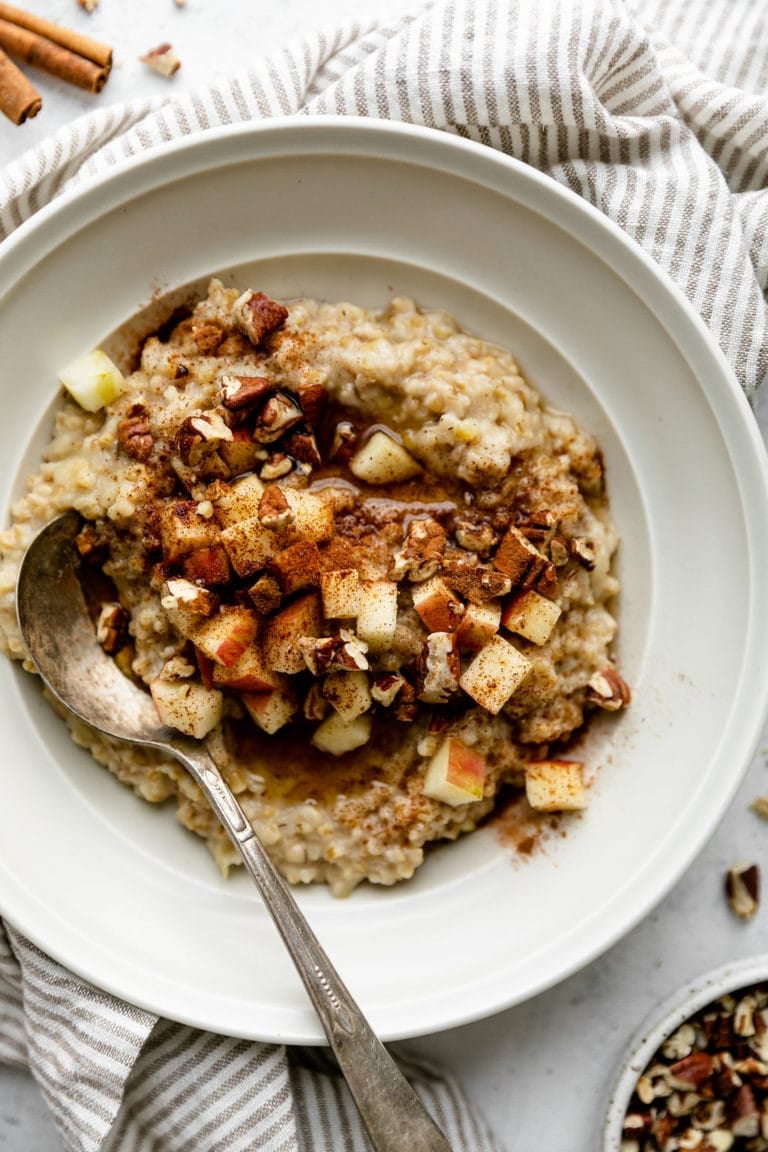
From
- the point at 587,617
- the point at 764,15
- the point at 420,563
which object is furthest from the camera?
the point at 764,15

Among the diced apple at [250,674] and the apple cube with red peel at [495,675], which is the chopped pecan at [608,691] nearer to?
the apple cube with red peel at [495,675]

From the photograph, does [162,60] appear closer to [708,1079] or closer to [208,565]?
[208,565]

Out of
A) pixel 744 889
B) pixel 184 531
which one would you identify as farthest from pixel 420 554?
pixel 744 889

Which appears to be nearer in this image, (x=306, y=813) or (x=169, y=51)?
(x=306, y=813)

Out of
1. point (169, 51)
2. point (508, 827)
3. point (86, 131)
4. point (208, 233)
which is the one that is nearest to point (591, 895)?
point (508, 827)

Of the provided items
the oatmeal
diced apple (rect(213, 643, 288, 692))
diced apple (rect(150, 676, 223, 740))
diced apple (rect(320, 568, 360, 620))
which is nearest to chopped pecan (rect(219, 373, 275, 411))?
the oatmeal

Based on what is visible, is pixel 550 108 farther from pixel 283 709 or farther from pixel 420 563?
pixel 283 709
